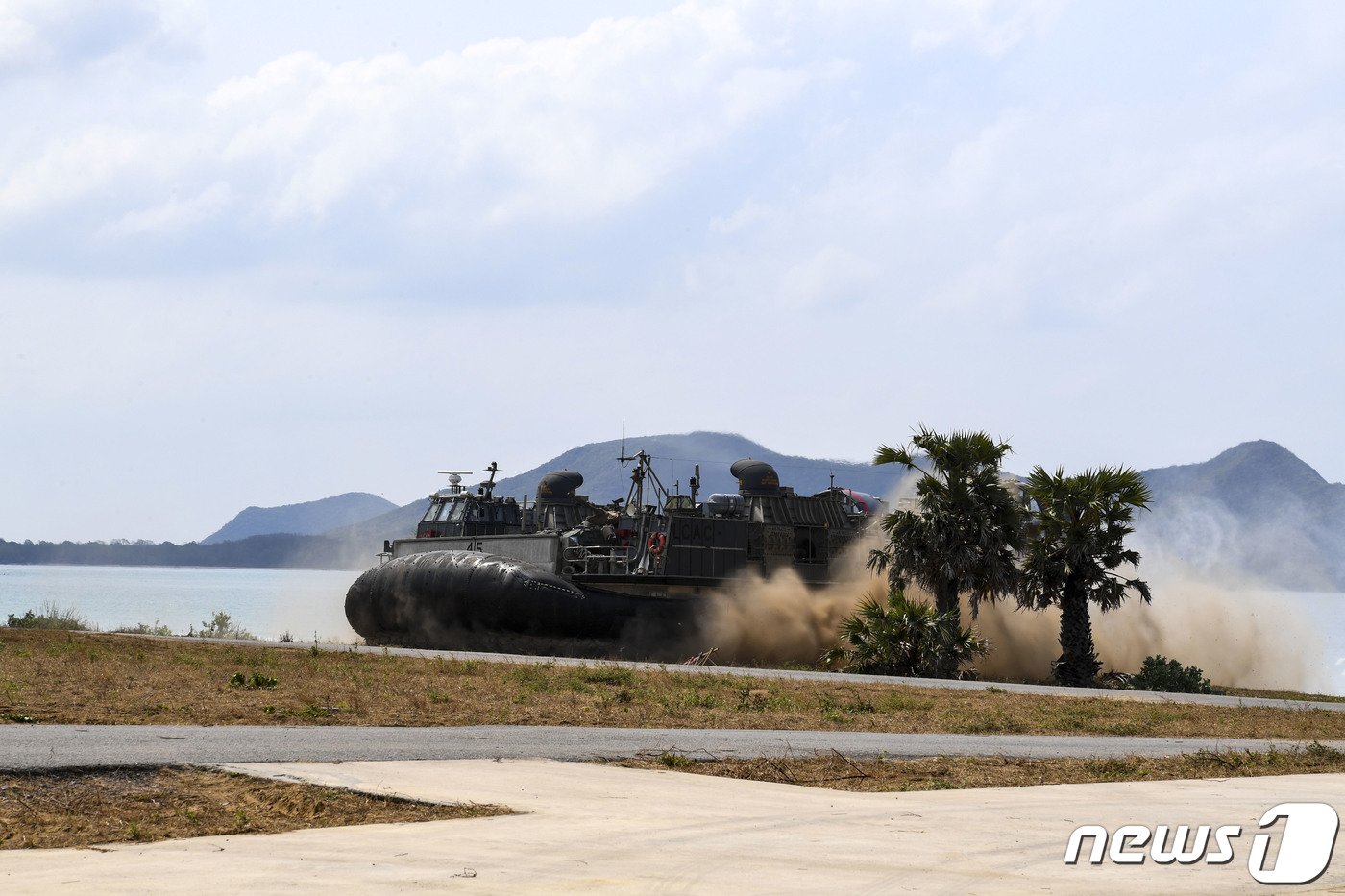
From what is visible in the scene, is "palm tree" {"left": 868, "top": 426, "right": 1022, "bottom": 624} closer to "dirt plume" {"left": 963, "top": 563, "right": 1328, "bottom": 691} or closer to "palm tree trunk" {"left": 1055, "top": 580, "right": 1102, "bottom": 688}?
"palm tree trunk" {"left": 1055, "top": 580, "right": 1102, "bottom": 688}

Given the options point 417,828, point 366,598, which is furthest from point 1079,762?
point 366,598

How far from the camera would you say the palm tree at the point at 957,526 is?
3139 centimetres

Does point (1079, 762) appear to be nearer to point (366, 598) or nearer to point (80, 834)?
point (80, 834)

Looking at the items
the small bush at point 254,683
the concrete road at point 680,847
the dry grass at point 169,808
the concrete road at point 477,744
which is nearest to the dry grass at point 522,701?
the small bush at point 254,683

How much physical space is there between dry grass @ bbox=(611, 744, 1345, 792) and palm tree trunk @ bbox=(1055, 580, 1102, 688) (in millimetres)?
16329

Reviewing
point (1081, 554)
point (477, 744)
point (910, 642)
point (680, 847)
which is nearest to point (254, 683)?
point (477, 744)

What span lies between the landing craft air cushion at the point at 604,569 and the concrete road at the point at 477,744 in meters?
21.9

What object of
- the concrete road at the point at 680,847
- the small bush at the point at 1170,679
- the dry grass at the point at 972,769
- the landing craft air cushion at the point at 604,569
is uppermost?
the landing craft air cushion at the point at 604,569

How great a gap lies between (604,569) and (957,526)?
12.3 meters

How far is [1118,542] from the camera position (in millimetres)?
30781

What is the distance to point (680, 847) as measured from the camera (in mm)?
7965

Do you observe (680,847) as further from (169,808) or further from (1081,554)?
(1081,554)

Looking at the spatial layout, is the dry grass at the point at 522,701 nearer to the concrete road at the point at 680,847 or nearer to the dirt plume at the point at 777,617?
the concrete road at the point at 680,847

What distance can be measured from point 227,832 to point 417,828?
3.36 feet
